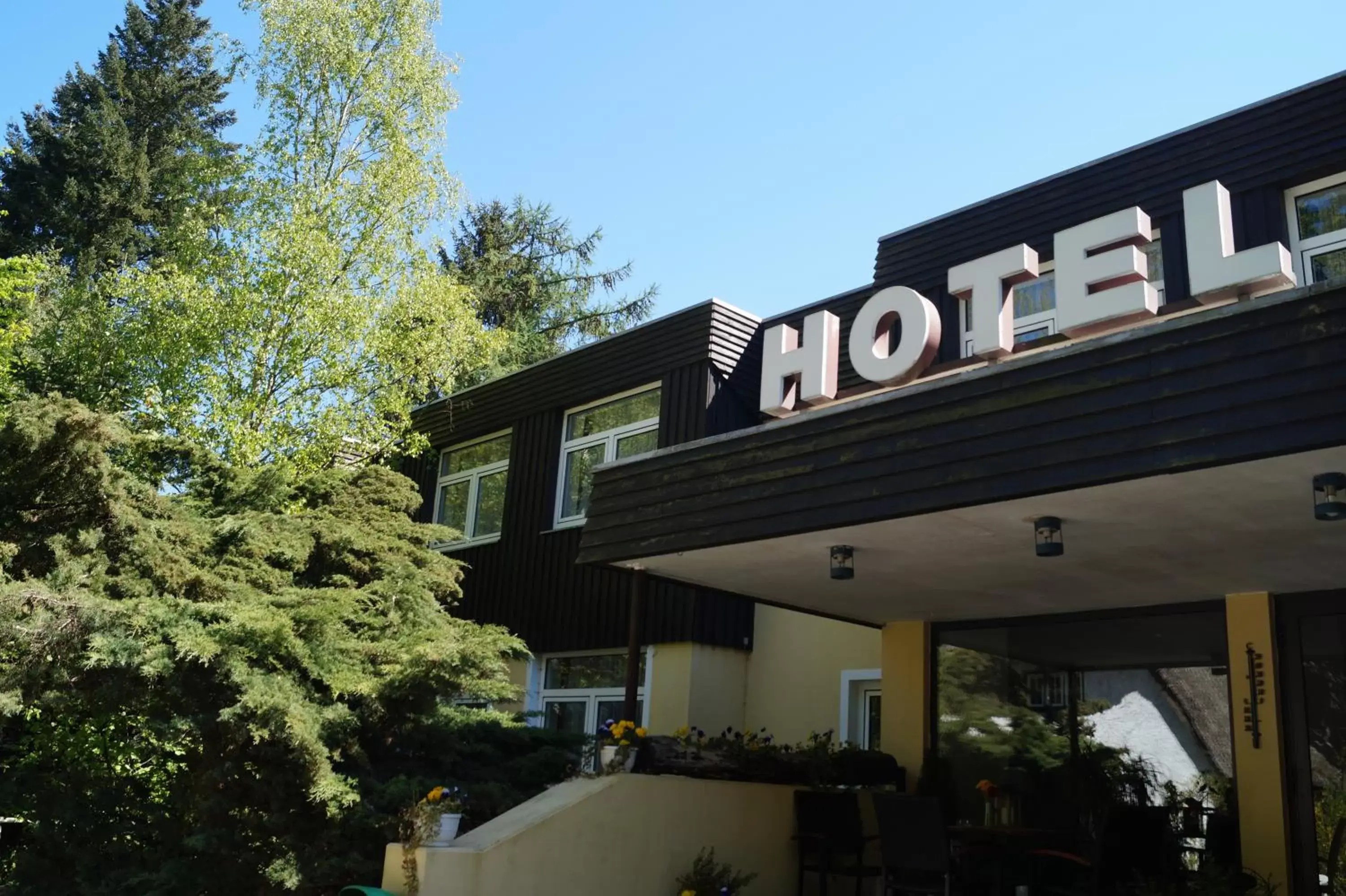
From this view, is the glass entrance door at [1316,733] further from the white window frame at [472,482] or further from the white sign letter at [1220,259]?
the white window frame at [472,482]

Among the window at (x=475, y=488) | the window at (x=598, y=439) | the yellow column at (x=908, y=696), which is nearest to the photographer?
the yellow column at (x=908, y=696)

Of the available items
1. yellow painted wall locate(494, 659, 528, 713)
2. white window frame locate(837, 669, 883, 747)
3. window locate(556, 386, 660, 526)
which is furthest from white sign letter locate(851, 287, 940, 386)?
yellow painted wall locate(494, 659, 528, 713)

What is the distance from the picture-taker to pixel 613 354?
490 inches

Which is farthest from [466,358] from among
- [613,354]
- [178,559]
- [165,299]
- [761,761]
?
[761,761]

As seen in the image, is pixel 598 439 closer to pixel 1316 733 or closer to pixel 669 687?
pixel 669 687

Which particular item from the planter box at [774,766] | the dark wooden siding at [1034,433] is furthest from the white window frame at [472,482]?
the dark wooden siding at [1034,433]

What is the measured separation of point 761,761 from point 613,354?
5.94 m

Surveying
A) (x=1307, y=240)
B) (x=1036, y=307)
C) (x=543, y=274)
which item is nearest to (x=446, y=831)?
(x=1036, y=307)

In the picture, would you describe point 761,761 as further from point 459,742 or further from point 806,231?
point 806,231

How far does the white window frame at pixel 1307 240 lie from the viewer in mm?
8195

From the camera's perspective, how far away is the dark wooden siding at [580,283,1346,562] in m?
4.23

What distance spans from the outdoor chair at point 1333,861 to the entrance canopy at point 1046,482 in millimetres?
1285

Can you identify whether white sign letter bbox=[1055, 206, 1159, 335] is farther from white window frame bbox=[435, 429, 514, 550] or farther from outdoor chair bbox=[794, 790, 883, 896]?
white window frame bbox=[435, 429, 514, 550]

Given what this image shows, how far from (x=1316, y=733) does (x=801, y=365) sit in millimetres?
3475
